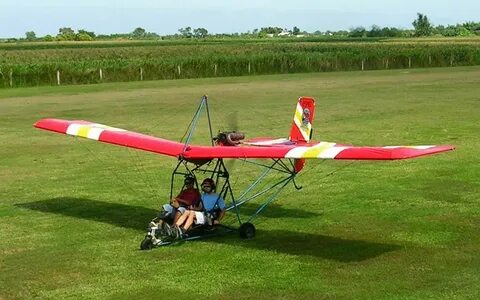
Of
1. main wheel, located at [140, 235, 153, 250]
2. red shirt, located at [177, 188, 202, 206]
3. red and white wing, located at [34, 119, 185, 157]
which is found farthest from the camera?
red and white wing, located at [34, 119, 185, 157]

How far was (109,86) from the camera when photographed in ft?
161

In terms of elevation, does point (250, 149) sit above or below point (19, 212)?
above

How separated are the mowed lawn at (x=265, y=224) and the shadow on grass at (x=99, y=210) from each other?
1.5 inches

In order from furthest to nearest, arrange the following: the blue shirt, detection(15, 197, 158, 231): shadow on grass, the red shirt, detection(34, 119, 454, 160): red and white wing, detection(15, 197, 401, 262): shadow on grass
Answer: detection(15, 197, 158, 231): shadow on grass
the blue shirt
the red shirt
detection(15, 197, 401, 262): shadow on grass
detection(34, 119, 454, 160): red and white wing

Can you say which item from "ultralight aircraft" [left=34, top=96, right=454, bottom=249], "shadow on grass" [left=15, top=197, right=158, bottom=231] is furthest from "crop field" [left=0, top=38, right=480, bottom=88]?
"ultralight aircraft" [left=34, top=96, right=454, bottom=249]

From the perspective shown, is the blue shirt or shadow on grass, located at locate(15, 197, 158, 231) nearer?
the blue shirt

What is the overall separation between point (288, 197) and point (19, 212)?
17.1 feet

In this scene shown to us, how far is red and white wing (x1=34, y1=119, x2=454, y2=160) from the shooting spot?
33.9 feet

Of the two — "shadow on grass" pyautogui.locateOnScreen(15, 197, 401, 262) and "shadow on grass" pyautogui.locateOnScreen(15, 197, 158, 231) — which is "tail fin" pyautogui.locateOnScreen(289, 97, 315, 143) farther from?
"shadow on grass" pyautogui.locateOnScreen(15, 197, 158, 231)

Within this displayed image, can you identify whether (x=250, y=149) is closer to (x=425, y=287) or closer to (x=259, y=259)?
(x=259, y=259)

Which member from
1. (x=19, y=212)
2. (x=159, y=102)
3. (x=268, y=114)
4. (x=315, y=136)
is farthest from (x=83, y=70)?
(x=19, y=212)

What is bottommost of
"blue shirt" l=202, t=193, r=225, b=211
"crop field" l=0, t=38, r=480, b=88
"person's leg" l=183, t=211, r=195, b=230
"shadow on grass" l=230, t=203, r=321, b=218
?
"shadow on grass" l=230, t=203, r=321, b=218

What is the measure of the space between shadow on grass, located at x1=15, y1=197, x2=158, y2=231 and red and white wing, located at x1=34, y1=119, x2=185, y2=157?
1446mm

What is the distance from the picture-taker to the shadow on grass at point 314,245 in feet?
38.0
